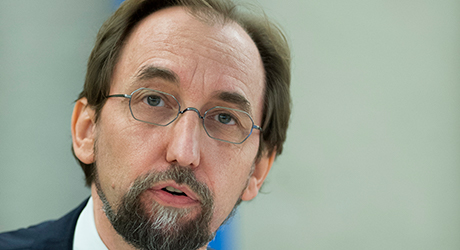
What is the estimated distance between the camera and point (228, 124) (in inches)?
67.8

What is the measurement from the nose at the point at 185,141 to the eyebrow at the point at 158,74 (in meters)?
0.15

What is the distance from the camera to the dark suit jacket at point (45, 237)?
174cm

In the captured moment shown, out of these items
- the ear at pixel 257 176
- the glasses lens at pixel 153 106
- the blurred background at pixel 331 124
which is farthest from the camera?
the blurred background at pixel 331 124

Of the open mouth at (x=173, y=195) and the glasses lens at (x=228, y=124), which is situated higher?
Result: the glasses lens at (x=228, y=124)

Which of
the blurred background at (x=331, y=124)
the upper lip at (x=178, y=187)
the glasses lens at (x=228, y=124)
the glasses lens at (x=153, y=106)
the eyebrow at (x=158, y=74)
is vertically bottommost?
the blurred background at (x=331, y=124)

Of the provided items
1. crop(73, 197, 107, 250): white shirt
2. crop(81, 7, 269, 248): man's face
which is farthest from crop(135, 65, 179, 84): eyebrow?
crop(73, 197, 107, 250): white shirt

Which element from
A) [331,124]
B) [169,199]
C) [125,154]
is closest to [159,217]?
[169,199]

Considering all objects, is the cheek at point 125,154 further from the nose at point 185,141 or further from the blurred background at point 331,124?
the blurred background at point 331,124

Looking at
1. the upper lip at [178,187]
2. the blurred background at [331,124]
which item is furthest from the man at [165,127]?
the blurred background at [331,124]

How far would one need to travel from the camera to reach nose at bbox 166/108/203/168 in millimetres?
1463

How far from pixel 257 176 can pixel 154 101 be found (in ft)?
2.57

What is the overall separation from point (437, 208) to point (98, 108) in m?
2.56

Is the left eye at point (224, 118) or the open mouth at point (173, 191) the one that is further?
the left eye at point (224, 118)

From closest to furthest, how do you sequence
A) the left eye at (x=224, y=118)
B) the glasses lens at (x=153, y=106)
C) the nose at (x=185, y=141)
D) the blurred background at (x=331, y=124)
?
the nose at (x=185, y=141) → the glasses lens at (x=153, y=106) → the left eye at (x=224, y=118) → the blurred background at (x=331, y=124)
